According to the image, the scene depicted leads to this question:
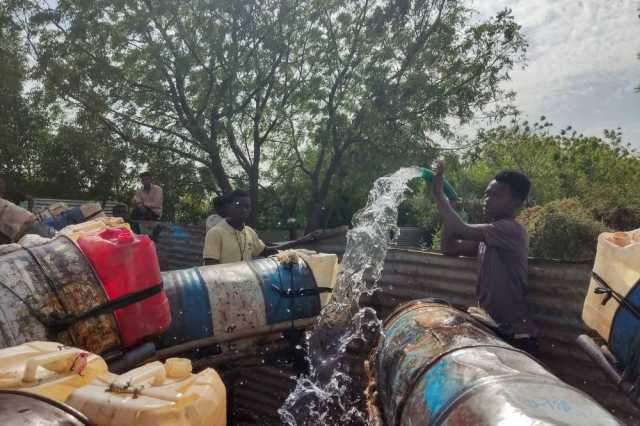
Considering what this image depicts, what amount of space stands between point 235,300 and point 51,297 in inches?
49.5

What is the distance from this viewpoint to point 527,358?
2143mm

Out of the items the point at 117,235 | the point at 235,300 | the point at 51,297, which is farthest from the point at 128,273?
the point at 235,300

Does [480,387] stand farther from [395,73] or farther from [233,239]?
[395,73]

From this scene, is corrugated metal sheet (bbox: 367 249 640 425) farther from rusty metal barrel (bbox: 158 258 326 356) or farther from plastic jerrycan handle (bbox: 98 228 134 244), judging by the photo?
plastic jerrycan handle (bbox: 98 228 134 244)

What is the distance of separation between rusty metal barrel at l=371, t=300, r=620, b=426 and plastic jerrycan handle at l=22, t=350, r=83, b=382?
147 cm

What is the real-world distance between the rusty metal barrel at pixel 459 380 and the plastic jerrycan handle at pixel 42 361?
147cm

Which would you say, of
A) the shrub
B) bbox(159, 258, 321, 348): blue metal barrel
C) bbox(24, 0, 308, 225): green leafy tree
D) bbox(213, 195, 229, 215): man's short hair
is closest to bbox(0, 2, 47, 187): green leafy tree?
bbox(24, 0, 308, 225): green leafy tree

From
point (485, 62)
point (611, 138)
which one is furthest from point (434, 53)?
point (611, 138)

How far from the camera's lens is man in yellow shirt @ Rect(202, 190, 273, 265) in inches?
186

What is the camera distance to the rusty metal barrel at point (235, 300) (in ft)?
10.8

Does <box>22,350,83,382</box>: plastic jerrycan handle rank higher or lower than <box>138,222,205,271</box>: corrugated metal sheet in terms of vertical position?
higher

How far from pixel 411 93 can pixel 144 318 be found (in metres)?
10.5

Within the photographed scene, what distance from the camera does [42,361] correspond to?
5.80 feet

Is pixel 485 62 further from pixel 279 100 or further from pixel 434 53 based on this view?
pixel 279 100
